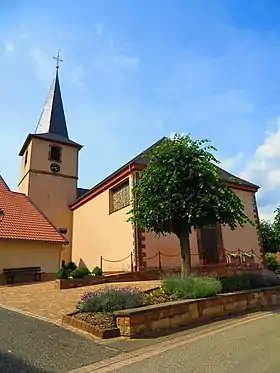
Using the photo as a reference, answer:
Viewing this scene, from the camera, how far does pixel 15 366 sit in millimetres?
4770

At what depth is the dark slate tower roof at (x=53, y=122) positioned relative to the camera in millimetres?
31109

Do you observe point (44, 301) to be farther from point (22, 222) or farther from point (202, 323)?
point (22, 222)

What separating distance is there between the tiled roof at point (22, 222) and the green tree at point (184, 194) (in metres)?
9.15

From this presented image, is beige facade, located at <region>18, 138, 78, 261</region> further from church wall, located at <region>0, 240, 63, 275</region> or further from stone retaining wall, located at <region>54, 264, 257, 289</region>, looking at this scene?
stone retaining wall, located at <region>54, 264, 257, 289</region>

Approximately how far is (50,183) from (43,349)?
24.5 meters

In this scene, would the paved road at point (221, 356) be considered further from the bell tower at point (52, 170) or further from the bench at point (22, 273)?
the bell tower at point (52, 170)

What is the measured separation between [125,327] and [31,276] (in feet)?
42.4

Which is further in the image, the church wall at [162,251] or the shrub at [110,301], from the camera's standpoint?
the church wall at [162,251]

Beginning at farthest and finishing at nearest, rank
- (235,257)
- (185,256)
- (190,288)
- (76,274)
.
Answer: (235,257) → (76,274) → (185,256) → (190,288)

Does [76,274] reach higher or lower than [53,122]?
lower

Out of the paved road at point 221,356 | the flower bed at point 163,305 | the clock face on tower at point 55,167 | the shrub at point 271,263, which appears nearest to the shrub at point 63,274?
the flower bed at point 163,305

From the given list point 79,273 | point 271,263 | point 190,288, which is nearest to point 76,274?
point 79,273

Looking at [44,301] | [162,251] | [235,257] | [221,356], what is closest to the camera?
[221,356]

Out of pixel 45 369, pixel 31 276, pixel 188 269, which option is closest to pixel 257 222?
pixel 188 269
